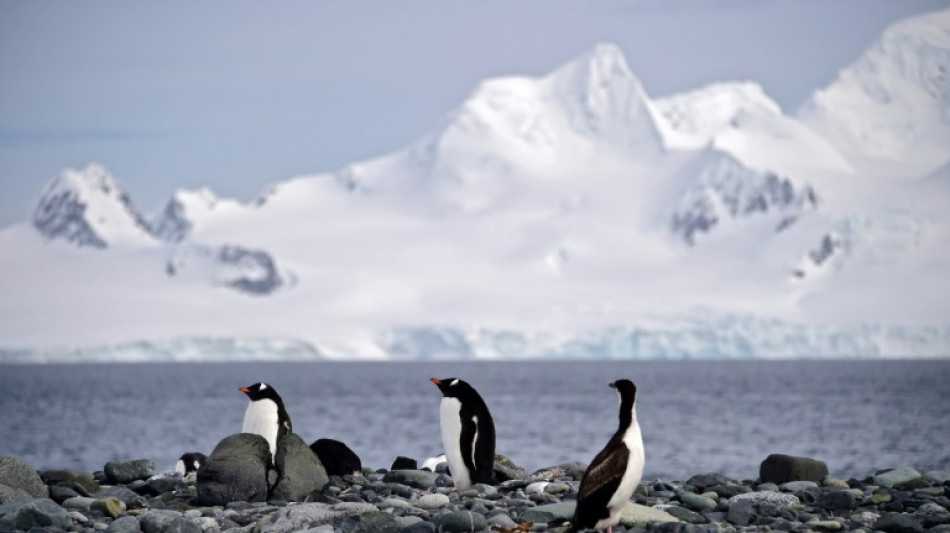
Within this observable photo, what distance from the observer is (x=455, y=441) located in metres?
15.7

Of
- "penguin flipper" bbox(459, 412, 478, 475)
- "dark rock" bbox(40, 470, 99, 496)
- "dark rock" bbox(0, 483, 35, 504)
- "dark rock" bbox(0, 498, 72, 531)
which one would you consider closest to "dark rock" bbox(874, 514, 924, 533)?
"penguin flipper" bbox(459, 412, 478, 475)

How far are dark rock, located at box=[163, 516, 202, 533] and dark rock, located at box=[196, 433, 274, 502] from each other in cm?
183

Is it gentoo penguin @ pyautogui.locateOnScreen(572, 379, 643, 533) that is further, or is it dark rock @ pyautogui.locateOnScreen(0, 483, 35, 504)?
dark rock @ pyautogui.locateOnScreen(0, 483, 35, 504)

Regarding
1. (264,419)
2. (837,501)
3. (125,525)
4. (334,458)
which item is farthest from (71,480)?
(837,501)

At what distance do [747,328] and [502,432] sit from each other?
12446cm

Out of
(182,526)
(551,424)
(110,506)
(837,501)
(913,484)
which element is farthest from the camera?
(551,424)

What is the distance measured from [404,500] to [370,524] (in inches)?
71.7

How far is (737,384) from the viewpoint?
11462cm

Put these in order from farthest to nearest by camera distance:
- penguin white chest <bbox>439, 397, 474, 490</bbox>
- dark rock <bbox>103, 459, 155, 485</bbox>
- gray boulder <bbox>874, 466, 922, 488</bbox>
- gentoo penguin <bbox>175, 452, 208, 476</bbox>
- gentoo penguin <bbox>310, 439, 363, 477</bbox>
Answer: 1. gentoo penguin <bbox>175, 452, 208, 476</bbox>
2. dark rock <bbox>103, 459, 155, 485</bbox>
3. gentoo penguin <bbox>310, 439, 363, 477</bbox>
4. gray boulder <bbox>874, 466, 922, 488</bbox>
5. penguin white chest <bbox>439, 397, 474, 490</bbox>

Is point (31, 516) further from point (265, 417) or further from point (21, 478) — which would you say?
point (265, 417)

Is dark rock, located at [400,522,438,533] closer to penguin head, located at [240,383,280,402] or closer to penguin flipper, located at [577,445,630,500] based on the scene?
penguin flipper, located at [577,445,630,500]

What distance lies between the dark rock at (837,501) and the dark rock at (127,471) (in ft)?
26.9

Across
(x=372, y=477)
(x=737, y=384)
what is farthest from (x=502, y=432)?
(x=737, y=384)

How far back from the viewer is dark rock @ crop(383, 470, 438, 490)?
Result: 639 inches
